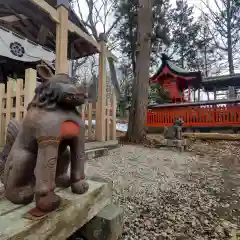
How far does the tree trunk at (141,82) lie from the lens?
6.60 m

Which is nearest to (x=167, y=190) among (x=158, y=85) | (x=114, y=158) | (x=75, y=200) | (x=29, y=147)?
(x=114, y=158)

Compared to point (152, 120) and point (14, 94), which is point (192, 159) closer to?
point (14, 94)

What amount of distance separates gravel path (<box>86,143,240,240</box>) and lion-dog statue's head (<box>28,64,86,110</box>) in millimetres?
1181

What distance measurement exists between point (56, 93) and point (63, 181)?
582 mm

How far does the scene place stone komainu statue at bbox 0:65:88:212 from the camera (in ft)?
3.43

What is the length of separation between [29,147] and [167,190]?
213 centimetres

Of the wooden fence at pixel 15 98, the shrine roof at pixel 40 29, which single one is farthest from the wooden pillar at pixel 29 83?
the shrine roof at pixel 40 29

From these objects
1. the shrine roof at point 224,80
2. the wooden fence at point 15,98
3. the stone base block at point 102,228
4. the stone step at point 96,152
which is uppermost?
the shrine roof at point 224,80

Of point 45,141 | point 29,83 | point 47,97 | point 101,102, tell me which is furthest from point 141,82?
point 45,141

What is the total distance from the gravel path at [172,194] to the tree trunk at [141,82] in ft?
6.24

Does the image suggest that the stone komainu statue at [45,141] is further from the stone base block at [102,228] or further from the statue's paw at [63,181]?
the stone base block at [102,228]

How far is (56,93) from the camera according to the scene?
1117 millimetres

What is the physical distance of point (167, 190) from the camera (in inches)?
111

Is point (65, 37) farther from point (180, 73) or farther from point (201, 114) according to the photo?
point (180, 73)
